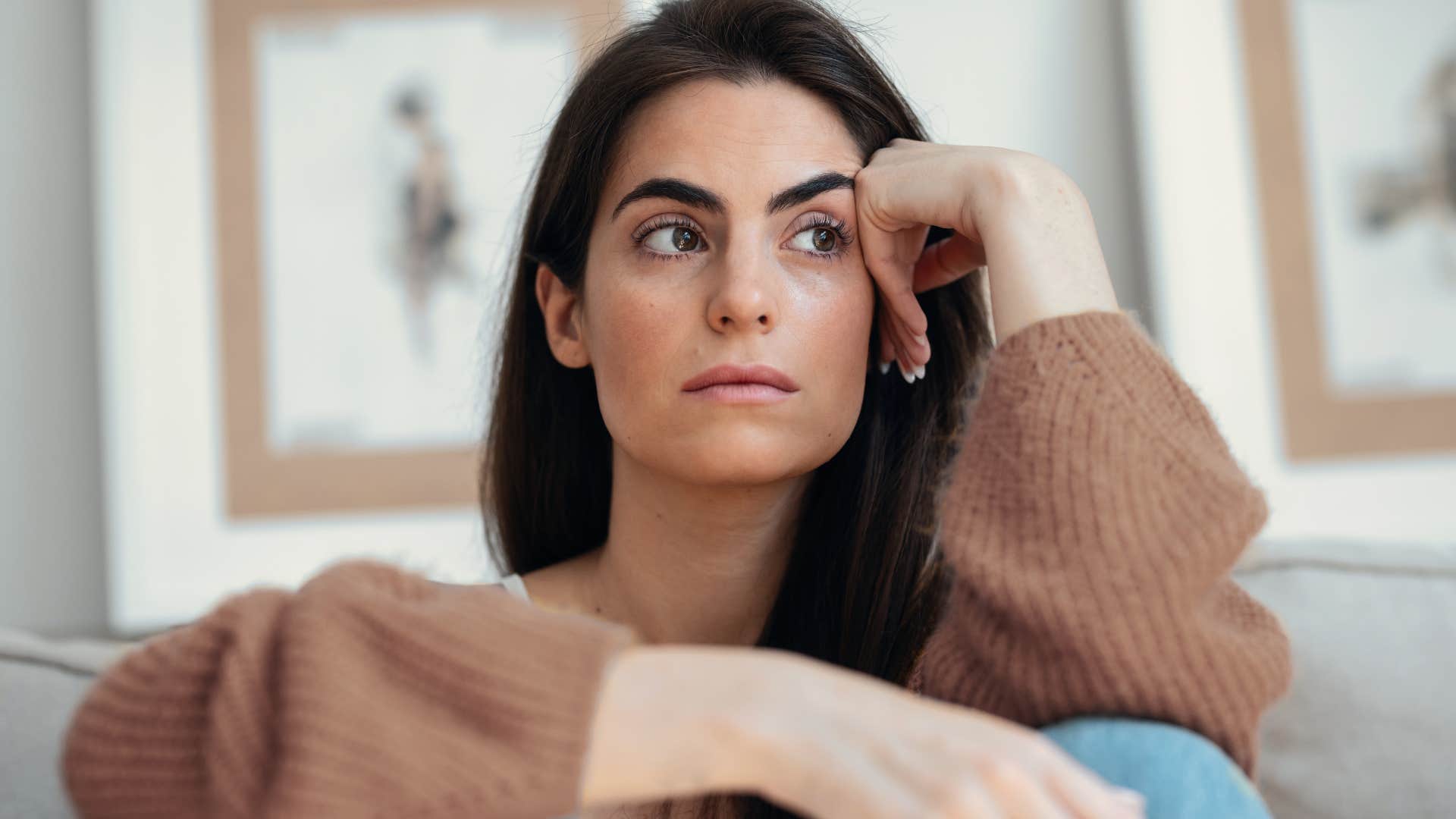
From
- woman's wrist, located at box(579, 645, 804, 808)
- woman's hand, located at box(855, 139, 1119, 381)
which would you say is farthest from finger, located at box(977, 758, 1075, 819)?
woman's hand, located at box(855, 139, 1119, 381)

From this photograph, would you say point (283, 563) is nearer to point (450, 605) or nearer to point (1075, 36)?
point (450, 605)

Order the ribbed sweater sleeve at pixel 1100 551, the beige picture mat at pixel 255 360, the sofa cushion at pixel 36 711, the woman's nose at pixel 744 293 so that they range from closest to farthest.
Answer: the ribbed sweater sleeve at pixel 1100 551 → the sofa cushion at pixel 36 711 → the woman's nose at pixel 744 293 → the beige picture mat at pixel 255 360

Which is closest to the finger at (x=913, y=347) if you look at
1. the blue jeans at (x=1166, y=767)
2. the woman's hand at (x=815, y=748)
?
the blue jeans at (x=1166, y=767)

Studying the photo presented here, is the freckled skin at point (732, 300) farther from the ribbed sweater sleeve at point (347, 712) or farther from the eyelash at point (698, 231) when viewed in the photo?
the ribbed sweater sleeve at point (347, 712)

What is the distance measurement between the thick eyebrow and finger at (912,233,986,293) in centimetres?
13

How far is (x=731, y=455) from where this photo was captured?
1.35 meters

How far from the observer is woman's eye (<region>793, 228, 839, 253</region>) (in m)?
1.43

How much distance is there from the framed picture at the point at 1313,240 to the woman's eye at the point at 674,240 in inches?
38.8

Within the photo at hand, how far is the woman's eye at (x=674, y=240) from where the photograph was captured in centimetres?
143

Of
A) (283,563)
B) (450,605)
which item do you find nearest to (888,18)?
(283,563)

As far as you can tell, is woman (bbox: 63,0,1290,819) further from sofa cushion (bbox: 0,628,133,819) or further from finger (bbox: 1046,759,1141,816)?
sofa cushion (bbox: 0,628,133,819)

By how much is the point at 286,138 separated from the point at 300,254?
20 centimetres

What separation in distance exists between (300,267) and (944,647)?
1478 mm

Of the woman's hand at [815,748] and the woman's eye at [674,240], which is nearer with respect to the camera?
the woman's hand at [815,748]
